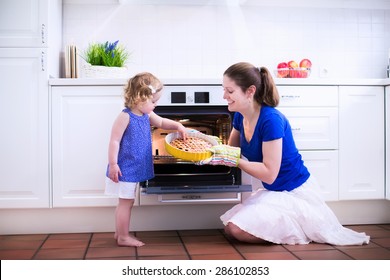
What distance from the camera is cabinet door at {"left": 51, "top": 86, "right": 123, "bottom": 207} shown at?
2518mm

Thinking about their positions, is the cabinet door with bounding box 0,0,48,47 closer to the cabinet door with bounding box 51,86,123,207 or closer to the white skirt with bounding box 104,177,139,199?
the cabinet door with bounding box 51,86,123,207

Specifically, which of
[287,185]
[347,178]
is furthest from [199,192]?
[347,178]

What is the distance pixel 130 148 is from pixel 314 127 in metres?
1.00

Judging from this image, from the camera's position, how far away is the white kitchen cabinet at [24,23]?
98.5 inches

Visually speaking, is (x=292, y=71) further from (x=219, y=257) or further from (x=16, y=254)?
(x=16, y=254)

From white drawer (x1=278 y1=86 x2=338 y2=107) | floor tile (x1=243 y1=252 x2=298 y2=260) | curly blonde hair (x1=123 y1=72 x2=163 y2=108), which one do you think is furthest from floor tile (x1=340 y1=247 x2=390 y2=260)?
curly blonde hair (x1=123 y1=72 x2=163 y2=108)

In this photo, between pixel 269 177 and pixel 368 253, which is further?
pixel 269 177

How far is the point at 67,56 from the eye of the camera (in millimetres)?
2732

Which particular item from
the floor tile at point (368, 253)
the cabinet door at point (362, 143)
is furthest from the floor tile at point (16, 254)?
the cabinet door at point (362, 143)

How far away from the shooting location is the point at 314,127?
2.67 metres

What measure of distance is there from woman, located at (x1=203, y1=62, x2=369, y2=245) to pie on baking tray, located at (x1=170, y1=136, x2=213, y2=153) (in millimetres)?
80

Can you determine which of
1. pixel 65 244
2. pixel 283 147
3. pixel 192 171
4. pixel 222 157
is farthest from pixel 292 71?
→ pixel 65 244

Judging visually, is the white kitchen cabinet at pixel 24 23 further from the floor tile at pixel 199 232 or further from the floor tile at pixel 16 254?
the floor tile at pixel 199 232
